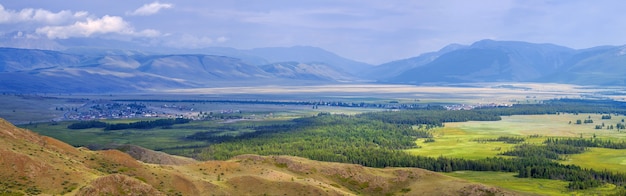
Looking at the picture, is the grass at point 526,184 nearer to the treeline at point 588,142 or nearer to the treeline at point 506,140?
the treeline at point 588,142

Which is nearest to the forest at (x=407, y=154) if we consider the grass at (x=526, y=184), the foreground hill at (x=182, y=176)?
the grass at (x=526, y=184)

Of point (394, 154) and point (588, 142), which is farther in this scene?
point (588, 142)

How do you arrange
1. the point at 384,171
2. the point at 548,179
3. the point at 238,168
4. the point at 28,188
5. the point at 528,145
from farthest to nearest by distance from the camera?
the point at 528,145, the point at 548,179, the point at 384,171, the point at 238,168, the point at 28,188

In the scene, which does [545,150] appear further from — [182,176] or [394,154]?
[182,176]

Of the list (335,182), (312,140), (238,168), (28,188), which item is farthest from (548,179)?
(28,188)

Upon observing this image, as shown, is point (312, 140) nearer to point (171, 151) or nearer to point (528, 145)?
point (171, 151)

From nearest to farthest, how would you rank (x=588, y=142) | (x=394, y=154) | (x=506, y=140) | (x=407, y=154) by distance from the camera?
(x=394, y=154) < (x=407, y=154) < (x=588, y=142) < (x=506, y=140)

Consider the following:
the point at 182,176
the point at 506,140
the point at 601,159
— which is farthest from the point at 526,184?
the point at 506,140

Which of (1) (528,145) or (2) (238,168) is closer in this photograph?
(2) (238,168)

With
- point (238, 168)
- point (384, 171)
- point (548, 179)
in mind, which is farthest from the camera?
point (548, 179)
